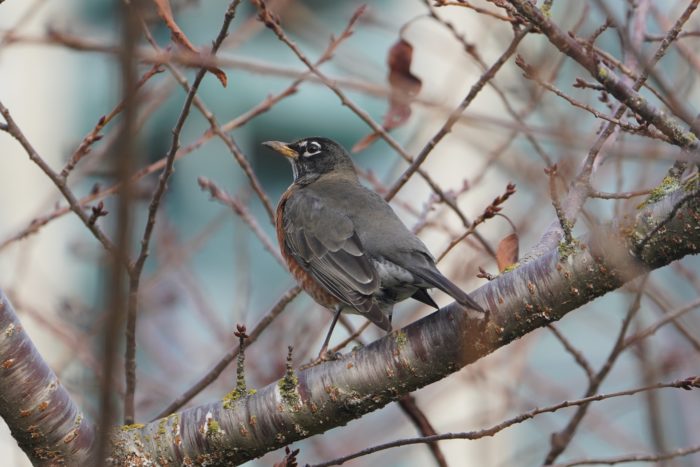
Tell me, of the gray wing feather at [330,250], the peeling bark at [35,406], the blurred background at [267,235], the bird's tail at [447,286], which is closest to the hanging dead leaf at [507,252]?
the bird's tail at [447,286]

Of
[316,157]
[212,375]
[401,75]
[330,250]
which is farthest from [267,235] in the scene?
[212,375]

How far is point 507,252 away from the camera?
122 inches

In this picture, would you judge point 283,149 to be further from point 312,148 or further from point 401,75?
point 401,75

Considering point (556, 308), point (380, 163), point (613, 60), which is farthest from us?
point (380, 163)

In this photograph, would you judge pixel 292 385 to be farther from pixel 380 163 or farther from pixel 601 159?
pixel 380 163

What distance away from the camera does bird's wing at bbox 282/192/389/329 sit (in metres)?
3.82

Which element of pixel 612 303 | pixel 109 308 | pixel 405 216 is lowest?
pixel 109 308

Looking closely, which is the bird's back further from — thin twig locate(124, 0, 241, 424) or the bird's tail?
thin twig locate(124, 0, 241, 424)

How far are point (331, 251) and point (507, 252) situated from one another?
1225 millimetres

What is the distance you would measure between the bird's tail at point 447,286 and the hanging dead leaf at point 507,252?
0.18 meters

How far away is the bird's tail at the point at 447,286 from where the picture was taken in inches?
101

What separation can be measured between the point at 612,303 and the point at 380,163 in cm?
272

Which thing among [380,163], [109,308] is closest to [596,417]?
[380,163]

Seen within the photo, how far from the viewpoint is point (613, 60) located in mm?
3057
